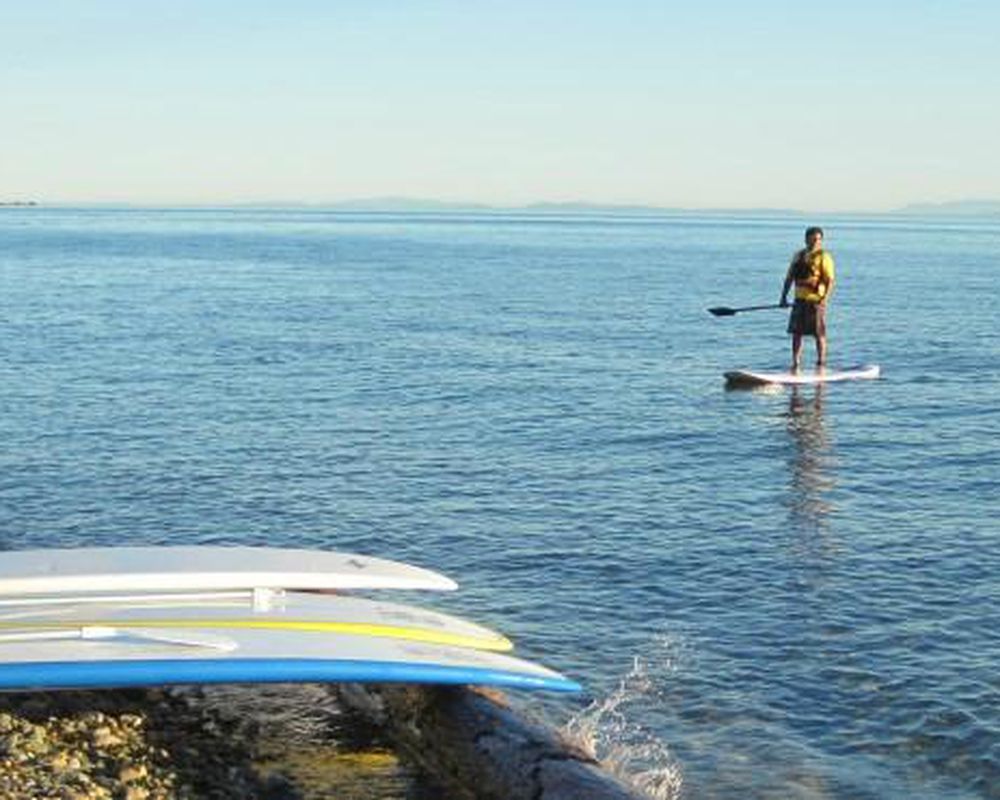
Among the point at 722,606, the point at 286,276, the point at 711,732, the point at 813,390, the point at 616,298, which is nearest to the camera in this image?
the point at 711,732

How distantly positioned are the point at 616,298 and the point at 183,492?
1545 inches

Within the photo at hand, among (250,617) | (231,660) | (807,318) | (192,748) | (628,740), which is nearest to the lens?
(231,660)

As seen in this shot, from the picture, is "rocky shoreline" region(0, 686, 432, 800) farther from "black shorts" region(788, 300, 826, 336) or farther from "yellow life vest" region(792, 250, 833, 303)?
"black shorts" region(788, 300, 826, 336)

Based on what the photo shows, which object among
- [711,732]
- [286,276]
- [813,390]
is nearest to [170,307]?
[286,276]

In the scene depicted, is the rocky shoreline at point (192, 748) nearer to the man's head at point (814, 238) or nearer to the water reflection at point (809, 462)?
the water reflection at point (809, 462)

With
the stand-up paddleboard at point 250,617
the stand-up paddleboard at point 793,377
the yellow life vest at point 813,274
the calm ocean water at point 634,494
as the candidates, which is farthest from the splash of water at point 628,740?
the stand-up paddleboard at point 793,377

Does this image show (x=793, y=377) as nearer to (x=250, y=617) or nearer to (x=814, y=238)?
(x=814, y=238)

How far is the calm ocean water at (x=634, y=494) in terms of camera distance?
10.8 m

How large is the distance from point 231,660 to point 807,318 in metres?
20.7

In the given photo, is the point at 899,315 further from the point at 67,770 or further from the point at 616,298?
the point at 67,770

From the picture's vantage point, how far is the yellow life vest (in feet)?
88.4

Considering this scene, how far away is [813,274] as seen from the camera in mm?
27047

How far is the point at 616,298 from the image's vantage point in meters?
56.4

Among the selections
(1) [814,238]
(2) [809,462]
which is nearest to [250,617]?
(2) [809,462]
